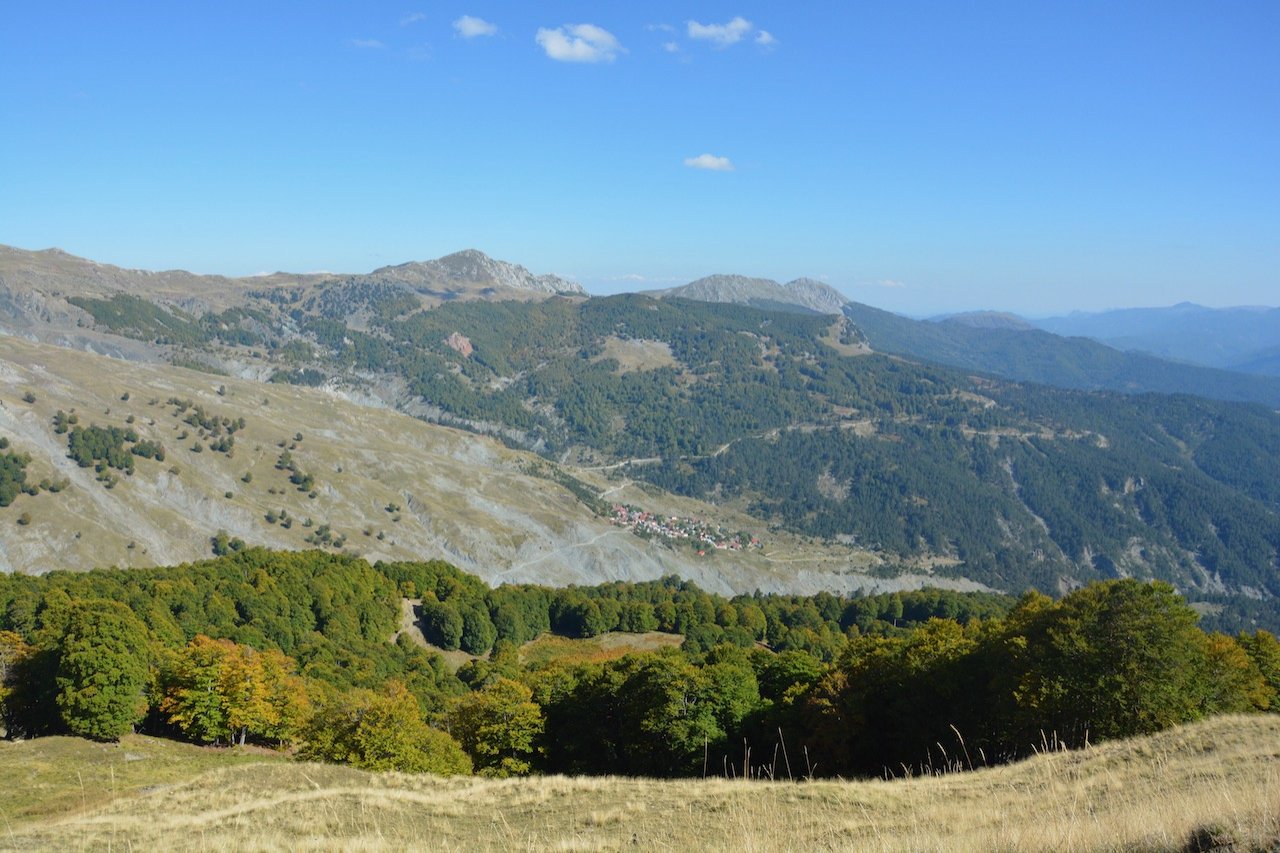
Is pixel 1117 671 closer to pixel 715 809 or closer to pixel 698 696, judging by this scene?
pixel 698 696

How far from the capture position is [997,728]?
3425 centimetres

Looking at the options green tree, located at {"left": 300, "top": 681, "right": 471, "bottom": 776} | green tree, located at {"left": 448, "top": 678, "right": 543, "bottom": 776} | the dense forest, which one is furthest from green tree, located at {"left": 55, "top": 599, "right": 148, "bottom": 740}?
green tree, located at {"left": 448, "top": 678, "right": 543, "bottom": 776}

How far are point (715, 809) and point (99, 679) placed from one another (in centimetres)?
3810

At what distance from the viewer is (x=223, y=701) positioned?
44562mm

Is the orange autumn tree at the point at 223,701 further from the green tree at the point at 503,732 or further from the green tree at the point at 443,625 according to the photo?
the green tree at the point at 443,625

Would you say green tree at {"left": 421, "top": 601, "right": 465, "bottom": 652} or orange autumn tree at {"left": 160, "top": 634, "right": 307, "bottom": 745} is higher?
orange autumn tree at {"left": 160, "top": 634, "right": 307, "bottom": 745}

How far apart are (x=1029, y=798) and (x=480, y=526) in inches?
5779

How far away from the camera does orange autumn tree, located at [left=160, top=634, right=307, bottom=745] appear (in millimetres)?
44156

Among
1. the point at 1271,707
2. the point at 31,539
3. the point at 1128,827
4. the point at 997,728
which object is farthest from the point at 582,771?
the point at 31,539

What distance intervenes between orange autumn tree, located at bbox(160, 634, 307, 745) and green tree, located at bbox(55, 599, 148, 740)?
1874 mm

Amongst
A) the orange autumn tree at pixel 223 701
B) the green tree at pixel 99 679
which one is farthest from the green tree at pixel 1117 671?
the green tree at pixel 99 679

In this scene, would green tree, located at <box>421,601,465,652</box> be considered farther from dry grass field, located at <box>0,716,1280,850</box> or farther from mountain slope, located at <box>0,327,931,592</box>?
dry grass field, located at <box>0,716,1280,850</box>

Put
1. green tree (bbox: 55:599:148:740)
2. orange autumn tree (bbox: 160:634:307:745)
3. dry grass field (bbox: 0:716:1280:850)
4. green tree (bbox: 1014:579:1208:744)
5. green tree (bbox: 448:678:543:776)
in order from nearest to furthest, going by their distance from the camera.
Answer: dry grass field (bbox: 0:716:1280:850), green tree (bbox: 1014:579:1208:744), green tree (bbox: 55:599:148:740), green tree (bbox: 448:678:543:776), orange autumn tree (bbox: 160:634:307:745)

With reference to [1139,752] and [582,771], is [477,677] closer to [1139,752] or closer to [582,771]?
[582,771]
